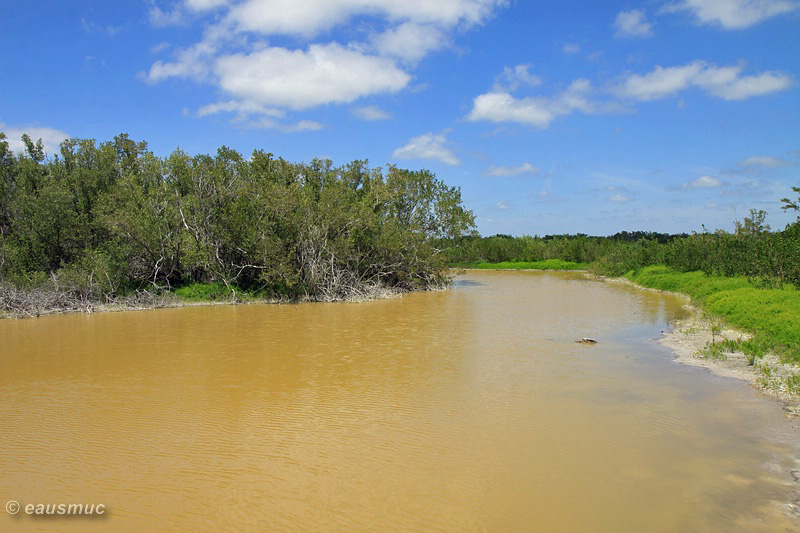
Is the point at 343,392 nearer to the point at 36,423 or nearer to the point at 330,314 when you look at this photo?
the point at 36,423

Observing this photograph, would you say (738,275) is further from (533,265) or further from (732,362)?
(533,265)

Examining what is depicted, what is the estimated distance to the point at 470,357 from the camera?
12734mm

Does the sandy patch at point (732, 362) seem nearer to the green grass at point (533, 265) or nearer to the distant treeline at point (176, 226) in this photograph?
the distant treeline at point (176, 226)

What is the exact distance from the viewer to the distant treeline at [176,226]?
22.5 metres

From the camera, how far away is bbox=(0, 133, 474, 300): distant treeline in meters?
22.5

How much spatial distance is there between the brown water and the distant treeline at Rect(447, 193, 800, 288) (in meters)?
6.97

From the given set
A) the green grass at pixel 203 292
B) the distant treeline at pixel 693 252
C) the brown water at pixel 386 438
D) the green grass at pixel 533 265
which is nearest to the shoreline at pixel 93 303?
the green grass at pixel 203 292

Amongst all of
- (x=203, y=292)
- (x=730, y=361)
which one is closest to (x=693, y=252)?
(x=730, y=361)

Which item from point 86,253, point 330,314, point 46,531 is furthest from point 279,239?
point 46,531

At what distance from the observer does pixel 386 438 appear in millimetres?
7438

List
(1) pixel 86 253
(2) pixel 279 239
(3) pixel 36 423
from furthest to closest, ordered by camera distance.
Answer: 1. (2) pixel 279 239
2. (1) pixel 86 253
3. (3) pixel 36 423

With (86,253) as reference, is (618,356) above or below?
below

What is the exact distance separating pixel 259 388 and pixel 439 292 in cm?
2297

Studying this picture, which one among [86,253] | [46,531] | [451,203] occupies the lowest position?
[46,531]
